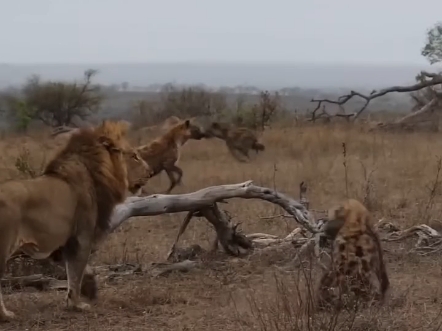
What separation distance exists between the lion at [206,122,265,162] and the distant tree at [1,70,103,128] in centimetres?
1391

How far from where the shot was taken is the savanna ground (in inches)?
242

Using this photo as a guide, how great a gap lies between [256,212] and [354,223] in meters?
4.98

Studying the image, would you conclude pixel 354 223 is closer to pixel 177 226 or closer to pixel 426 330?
pixel 426 330

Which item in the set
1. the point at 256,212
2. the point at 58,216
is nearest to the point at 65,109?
the point at 256,212

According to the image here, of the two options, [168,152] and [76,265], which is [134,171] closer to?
[76,265]

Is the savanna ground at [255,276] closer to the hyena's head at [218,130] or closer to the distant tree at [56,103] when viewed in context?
the hyena's head at [218,130]

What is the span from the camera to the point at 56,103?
33.7 metres

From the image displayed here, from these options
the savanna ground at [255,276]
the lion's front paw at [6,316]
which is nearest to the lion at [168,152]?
the savanna ground at [255,276]

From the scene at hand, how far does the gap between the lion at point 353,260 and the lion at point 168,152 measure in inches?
316

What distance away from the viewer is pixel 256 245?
Result: 906cm

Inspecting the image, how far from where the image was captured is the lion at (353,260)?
6.11m

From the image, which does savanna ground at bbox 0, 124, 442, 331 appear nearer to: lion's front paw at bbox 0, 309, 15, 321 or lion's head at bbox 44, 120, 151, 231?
lion's front paw at bbox 0, 309, 15, 321

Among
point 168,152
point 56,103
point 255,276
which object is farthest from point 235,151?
point 56,103

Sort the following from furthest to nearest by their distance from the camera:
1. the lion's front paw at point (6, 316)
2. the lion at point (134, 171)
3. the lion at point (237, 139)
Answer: the lion at point (237, 139) < the lion at point (134, 171) < the lion's front paw at point (6, 316)
